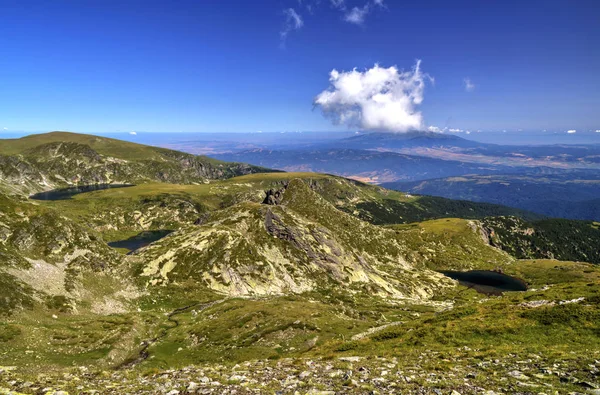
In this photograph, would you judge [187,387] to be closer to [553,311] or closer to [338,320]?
[553,311]

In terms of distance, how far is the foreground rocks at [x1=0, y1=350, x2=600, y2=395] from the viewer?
20.2 metres

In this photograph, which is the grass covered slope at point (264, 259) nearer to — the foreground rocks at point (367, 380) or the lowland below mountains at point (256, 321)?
the lowland below mountains at point (256, 321)

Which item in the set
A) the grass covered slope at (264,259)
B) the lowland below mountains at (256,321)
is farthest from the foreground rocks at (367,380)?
the grass covered slope at (264,259)

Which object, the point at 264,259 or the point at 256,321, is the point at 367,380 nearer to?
the point at 256,321

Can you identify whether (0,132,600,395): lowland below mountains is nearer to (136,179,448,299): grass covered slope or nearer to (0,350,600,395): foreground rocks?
(0,350,600,395): foreground rocks

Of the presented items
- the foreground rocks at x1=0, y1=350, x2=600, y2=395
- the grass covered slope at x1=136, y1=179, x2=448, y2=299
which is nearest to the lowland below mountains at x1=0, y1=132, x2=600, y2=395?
the foreground rocks at x1=0, y1=350, x2=600, y2=395

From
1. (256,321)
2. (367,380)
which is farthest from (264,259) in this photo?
(367,380)

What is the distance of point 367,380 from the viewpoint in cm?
2317

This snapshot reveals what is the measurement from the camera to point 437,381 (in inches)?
859

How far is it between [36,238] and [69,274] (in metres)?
21.1

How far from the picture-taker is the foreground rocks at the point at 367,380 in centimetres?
2019

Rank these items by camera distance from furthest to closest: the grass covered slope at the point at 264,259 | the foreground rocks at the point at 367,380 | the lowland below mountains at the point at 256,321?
the grass covered slope at the point at 264,259
the lowland below mountains at the point at 256,321
the foreground rocks at the point at 367,380

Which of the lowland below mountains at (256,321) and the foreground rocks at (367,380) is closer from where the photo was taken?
the foreground rocks at (367,380)

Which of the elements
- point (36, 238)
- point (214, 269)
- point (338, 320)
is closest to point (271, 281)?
point (214, 269)
